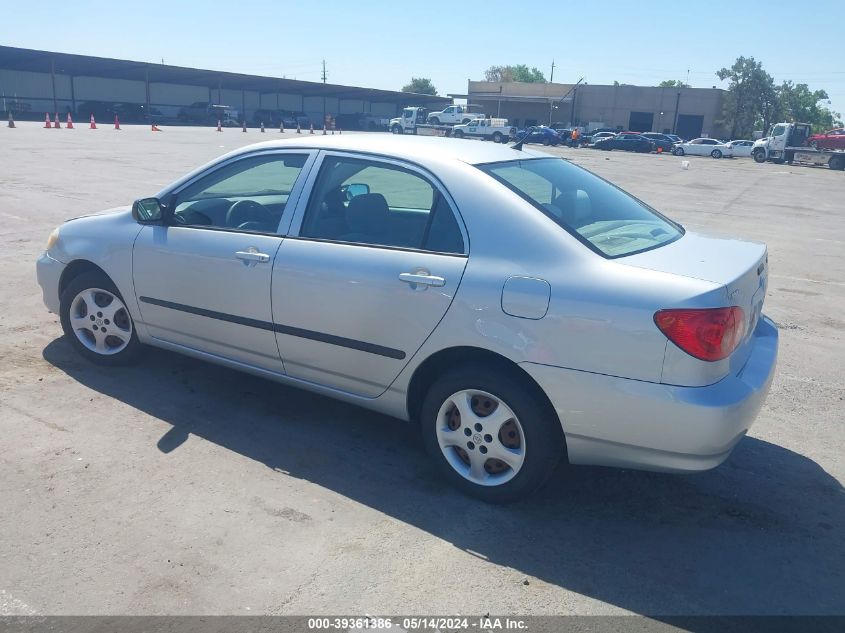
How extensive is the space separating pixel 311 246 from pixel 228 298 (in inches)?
25.7

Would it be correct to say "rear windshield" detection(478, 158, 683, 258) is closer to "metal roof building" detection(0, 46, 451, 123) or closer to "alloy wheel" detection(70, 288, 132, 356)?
"alloy wheel" detection(70, 288, 132, 356)

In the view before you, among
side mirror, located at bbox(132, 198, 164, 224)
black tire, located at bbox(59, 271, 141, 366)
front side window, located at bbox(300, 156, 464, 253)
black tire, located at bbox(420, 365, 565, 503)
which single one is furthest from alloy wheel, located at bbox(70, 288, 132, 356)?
black tire, located at bbox(420, 365, 565, 503)

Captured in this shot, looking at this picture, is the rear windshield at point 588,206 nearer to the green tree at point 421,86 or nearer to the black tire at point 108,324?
the black tire at point 108,324

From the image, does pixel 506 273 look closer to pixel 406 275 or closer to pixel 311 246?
pixel 406 275

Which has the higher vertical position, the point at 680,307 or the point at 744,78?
the point at 744,78

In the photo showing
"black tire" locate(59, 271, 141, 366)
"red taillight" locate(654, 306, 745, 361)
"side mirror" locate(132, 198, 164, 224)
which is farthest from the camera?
"black tire" locate(59, 271, 141, 366)

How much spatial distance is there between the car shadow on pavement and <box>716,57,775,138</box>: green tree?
86365 millimetres

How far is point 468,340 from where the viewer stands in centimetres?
352

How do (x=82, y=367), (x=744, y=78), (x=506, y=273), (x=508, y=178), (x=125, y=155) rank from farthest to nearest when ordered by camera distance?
(x=744, y=78), (x=125, y=155), (x=82, y=367), (x=508, y=178), (x=506, y=273)

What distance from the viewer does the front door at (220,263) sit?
4.24 metres

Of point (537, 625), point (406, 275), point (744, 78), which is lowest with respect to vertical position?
point (537, 625)

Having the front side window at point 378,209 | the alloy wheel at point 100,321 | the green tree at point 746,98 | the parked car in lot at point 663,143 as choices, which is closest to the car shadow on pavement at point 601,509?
the alloy wheel at point 100,321

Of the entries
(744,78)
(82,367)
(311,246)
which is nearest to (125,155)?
(82,367)

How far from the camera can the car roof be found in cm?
398
